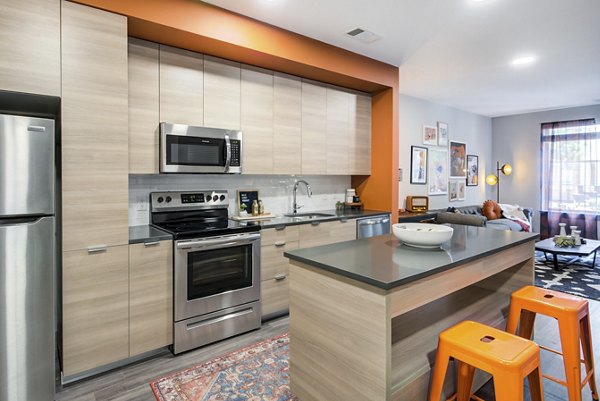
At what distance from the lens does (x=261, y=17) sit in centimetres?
298

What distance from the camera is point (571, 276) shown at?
4695 mm

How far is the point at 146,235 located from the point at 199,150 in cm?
85

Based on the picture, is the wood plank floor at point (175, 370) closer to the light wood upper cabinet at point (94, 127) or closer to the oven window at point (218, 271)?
the oven window at point (218, 271)

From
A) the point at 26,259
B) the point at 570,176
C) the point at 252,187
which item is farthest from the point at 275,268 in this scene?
the point at 570,176

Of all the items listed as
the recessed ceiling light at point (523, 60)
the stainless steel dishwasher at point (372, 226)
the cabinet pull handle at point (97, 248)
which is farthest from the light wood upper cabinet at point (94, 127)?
the recessed ceiling light at point (523, 60)

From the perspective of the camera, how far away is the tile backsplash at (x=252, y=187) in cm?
311

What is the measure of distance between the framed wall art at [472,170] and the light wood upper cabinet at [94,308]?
6.89 meters

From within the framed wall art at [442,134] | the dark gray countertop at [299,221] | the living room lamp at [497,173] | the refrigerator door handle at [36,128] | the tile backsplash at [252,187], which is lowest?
the dark gray countertop at [299,221]

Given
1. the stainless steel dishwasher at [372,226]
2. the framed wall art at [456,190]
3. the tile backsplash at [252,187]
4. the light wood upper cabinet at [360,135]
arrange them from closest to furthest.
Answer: the tile backsplash at [252,187], the stainless steel dishwasher at [372,226], the light wood upper cabinet at [360,135], the framed wall art at [456,190]

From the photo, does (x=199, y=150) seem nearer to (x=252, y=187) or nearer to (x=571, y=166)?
(x=252, y=187)

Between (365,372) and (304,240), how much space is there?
194cm

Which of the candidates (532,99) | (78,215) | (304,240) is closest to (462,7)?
(304,240)

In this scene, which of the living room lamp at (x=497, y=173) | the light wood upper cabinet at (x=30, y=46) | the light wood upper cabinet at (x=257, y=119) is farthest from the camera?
the living room lamp at (x=497, y=173)

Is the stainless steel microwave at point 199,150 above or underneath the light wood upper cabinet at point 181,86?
underneath
